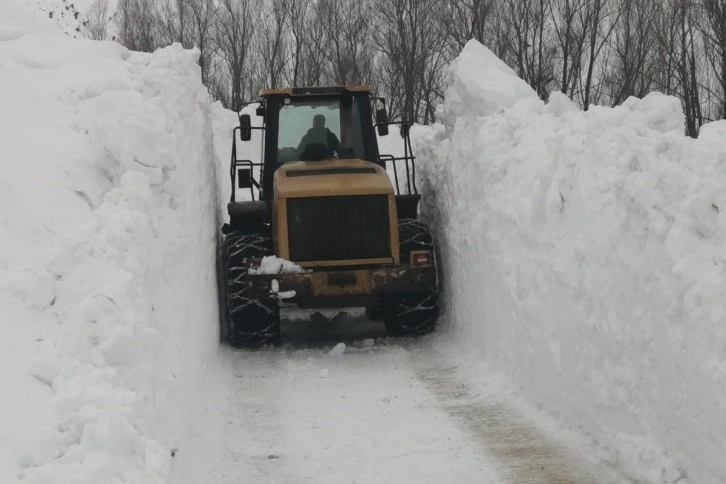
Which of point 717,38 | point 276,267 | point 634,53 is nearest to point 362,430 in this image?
point 276,267

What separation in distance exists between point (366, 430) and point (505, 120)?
13.8 feet

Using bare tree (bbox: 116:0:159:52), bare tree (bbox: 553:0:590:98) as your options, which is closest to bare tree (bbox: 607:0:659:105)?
bare tree (bbox: 553:0:590:98)

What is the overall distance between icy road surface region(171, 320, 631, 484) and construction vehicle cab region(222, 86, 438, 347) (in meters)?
0.73

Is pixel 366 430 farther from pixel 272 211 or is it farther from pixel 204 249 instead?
pixel 272 211

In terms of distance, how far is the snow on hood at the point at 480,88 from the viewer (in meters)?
10.5

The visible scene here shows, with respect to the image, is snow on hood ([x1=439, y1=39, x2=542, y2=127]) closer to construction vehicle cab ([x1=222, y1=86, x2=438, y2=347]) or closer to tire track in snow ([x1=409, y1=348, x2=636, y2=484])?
construction vehicle cab ([x1=222, y1=86, x2=438, y2=347])

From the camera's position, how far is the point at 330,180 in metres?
10.3

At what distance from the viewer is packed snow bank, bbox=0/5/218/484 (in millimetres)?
4039

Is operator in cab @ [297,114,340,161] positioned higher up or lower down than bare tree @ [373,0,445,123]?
lower down

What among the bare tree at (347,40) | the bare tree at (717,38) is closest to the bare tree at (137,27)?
the bare tree at (347,40)

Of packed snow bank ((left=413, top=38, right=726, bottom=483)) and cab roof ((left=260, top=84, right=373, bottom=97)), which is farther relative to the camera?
cab roof ((left=260, top=84, right=373, bottom=97))

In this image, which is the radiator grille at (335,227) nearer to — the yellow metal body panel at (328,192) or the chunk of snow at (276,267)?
the yellow metal body panel at (328,192)

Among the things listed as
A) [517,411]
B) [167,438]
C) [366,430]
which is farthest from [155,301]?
[517,411]

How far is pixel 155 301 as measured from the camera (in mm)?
6395
